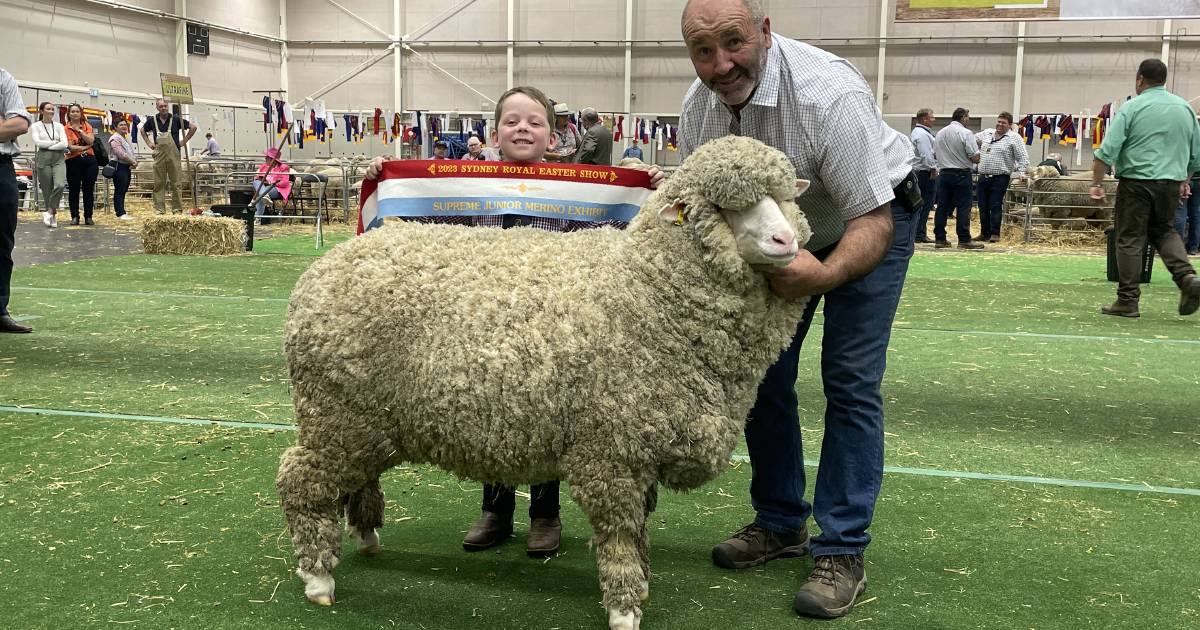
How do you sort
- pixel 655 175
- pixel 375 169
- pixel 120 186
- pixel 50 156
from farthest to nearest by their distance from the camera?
pixel 120 186 < pixel 50 156 < pixel 375 169 < pixel 655 175

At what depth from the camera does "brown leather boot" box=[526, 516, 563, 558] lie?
3168mm

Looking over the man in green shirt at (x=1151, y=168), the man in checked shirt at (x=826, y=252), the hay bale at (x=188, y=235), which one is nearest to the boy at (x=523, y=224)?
the man in checked shirt at (x=826, y=252)

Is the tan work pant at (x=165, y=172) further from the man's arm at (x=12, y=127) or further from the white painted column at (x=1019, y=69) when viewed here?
the white painted column at (x=1019, y=69)

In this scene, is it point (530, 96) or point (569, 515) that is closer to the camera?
point (530, 96)

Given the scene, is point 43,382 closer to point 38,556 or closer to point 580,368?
point 38,556

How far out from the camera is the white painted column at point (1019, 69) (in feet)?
76.6

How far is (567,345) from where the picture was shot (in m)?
2.52

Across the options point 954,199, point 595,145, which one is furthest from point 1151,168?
point 954,199

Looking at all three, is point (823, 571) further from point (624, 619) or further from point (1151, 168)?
point (1151, 168)

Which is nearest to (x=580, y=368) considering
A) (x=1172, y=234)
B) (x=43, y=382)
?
(x=43, y=382)

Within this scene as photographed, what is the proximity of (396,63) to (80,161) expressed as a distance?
13.7 meters

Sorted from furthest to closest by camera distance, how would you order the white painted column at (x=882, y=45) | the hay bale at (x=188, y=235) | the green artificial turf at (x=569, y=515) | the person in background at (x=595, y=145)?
the white painted column at (x=882, y=45), the person in background at (x=595, y=145), the hay bale at (x=188, y=235), the green artificial turf at (x=569, y=515)

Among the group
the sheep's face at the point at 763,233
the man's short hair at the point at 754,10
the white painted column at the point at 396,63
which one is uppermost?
the white painted column at the point at 396,63

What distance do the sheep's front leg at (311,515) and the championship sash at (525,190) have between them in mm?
945
